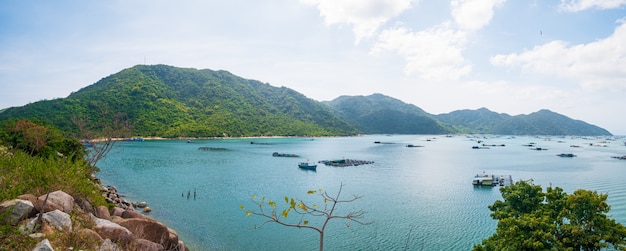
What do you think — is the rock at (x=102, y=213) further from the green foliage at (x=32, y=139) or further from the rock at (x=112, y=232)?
the green foliage at (x=32, y=139)

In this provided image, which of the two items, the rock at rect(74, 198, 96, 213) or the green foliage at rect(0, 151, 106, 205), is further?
the rock at rect(74, 198, 96, 213)

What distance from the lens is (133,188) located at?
36.4 meters

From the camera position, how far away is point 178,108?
136m

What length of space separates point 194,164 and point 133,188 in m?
20.9

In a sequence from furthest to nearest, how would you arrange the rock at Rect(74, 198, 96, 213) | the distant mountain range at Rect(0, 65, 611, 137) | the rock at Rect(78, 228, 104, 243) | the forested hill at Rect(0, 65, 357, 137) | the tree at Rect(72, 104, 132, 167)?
the forested hill at Rect(0, 65, 357, 137)
the distant mountain range at Rect(0, 65, 611, 137)
the tree at Rect(72, 104, 132, 167)
the rock at Rect(74, 198, 96, 213)
the rock at Rect(78, 228, 104, 243)

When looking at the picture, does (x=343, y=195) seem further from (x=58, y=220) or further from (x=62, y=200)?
(x=58, y=220)

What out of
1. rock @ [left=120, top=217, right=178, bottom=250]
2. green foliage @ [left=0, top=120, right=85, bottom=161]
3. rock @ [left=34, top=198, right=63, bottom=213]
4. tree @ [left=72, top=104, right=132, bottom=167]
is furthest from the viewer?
green foliage @ [left=0, top=120, right=85, bottom=161]

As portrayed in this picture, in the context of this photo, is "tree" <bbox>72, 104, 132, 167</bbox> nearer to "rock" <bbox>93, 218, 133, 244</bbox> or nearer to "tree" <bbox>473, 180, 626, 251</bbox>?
"rock" <bbox>93, 218, 133, 244</bbox>

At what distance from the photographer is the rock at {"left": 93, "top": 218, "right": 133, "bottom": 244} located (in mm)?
11484

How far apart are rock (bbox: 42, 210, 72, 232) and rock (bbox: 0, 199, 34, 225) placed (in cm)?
65

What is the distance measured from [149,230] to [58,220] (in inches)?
184

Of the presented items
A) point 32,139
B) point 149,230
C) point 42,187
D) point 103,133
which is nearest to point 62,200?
point 42,187

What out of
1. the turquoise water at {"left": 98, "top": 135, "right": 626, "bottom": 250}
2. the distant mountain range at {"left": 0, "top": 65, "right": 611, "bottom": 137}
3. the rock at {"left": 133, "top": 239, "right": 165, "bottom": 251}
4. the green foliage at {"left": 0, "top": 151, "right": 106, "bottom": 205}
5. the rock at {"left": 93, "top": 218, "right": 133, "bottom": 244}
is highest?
the distant mountain range at {"left": 0, "top": 65, "right": 611, "bottom": 137}

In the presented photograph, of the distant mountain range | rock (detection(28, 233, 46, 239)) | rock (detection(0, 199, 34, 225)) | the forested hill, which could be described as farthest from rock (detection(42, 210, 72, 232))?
the distant mountain range
